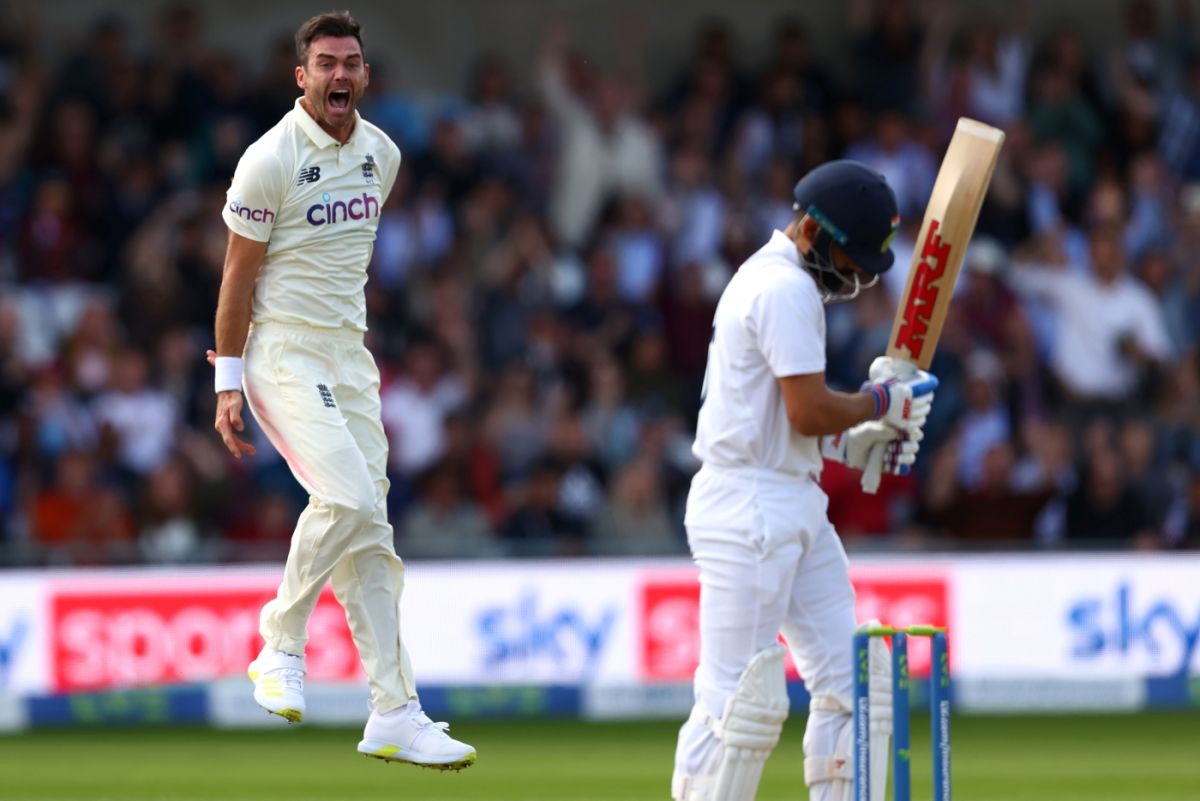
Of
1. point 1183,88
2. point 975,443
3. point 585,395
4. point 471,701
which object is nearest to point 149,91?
point 585,395

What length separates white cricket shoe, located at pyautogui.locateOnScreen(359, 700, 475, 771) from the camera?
6.16m

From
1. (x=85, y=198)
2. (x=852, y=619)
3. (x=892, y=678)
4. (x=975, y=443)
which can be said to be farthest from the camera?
(x=85, y=198)

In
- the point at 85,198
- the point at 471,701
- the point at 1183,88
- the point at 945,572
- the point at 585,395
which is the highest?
the point at 1183,88

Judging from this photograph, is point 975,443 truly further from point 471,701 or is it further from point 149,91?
point 149,91

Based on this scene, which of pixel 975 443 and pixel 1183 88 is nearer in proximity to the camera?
pixel 975 443

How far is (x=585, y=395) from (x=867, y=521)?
1.81 metres

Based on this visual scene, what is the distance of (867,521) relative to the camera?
11.8m

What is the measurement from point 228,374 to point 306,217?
1.64 feet

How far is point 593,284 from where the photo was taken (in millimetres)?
12812

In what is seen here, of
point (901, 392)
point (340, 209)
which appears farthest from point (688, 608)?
point (340, 209)

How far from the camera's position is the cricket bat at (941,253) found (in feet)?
20.3

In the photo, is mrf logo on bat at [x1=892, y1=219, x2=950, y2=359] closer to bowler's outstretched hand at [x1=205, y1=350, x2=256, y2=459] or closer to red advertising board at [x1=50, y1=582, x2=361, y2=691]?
bowler's outstretched hand at [x1=205, y1=350, x2=256, y2=459]

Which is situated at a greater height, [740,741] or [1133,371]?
[1133,371]

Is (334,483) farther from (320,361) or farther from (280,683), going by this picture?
(280,683)
